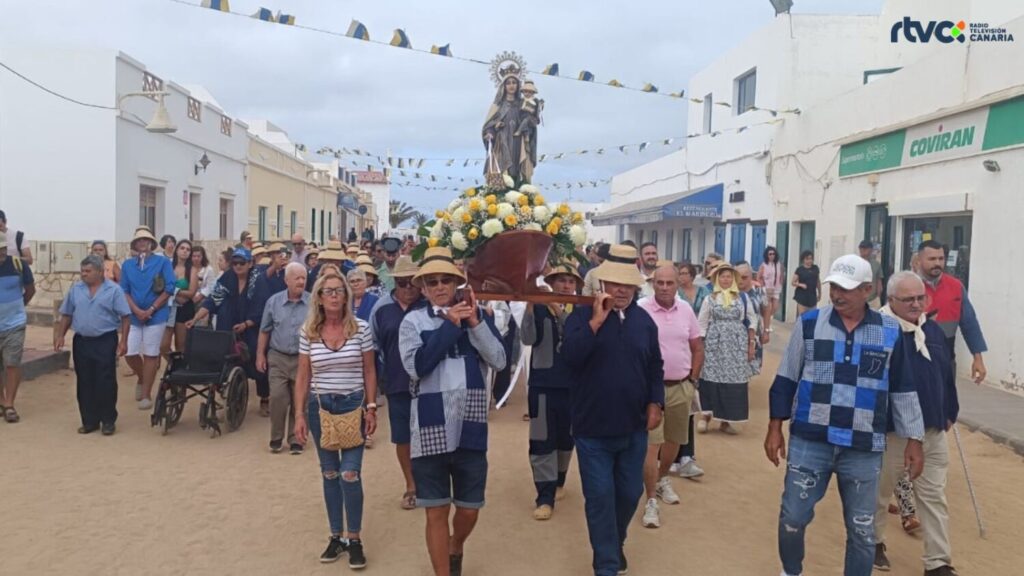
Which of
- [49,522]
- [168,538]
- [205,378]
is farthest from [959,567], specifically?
[205,378]

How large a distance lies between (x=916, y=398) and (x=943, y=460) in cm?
89

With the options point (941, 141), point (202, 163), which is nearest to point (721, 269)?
point (941, 141)

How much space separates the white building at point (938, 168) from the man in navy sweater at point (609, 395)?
7.74 meters

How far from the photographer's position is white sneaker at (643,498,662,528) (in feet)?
18.3

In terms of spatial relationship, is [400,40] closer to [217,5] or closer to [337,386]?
[217,5]

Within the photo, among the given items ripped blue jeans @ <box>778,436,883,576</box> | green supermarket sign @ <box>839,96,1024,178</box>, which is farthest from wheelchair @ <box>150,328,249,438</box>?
green supermarket sign @ <box>839,96,1024,178</box>

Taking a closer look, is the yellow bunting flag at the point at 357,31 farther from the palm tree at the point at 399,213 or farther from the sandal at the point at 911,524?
the palm tree at the point at 399,213

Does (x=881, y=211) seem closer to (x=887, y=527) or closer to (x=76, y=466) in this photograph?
(x=887, y=527)

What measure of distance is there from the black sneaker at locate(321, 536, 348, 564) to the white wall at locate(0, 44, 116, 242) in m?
Answer: 12.7

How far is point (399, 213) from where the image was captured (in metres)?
75.5

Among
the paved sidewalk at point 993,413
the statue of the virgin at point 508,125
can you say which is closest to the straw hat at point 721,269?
the statue of the virgin at point 508,125

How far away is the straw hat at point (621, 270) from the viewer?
4.54 m

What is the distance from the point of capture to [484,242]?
5.02m

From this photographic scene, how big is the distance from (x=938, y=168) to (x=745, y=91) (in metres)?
10.9
